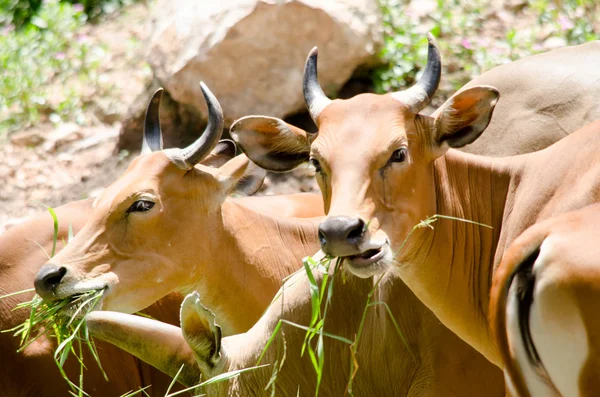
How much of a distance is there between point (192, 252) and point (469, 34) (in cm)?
482

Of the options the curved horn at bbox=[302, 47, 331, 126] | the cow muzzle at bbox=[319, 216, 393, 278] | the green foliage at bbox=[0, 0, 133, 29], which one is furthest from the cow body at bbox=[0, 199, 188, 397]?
the green foliage at bbox=[0, 0, 133, 29]

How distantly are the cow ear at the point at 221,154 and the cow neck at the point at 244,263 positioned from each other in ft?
1.22

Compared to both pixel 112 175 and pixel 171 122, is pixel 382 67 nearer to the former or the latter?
pixel 171 122

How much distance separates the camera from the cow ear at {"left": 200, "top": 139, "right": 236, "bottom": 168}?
6734 millimetres

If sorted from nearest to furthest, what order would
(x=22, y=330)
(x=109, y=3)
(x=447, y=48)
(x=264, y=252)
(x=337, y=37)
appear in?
(x=22, y=330), (x=264, y=252), (x=337, y=37), (x=447, y=48), (x=109, y=3)

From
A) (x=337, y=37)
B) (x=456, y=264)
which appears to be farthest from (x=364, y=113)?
(x=337, y=37)

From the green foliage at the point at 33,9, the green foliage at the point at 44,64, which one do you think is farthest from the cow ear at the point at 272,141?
the green foliage at the point at 33,9

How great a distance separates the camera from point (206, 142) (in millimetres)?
6039

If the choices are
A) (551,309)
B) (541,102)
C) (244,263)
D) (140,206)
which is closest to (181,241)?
(140,206)

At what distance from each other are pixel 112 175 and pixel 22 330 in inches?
160

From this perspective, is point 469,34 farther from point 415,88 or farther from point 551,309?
point 551,309

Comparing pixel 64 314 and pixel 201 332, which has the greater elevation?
pixel 201 332

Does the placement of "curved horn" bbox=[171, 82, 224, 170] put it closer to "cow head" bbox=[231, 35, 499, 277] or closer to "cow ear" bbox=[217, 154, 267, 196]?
"cow ear" bbox=[217, 154, 267, 196]

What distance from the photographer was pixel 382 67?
940cm
